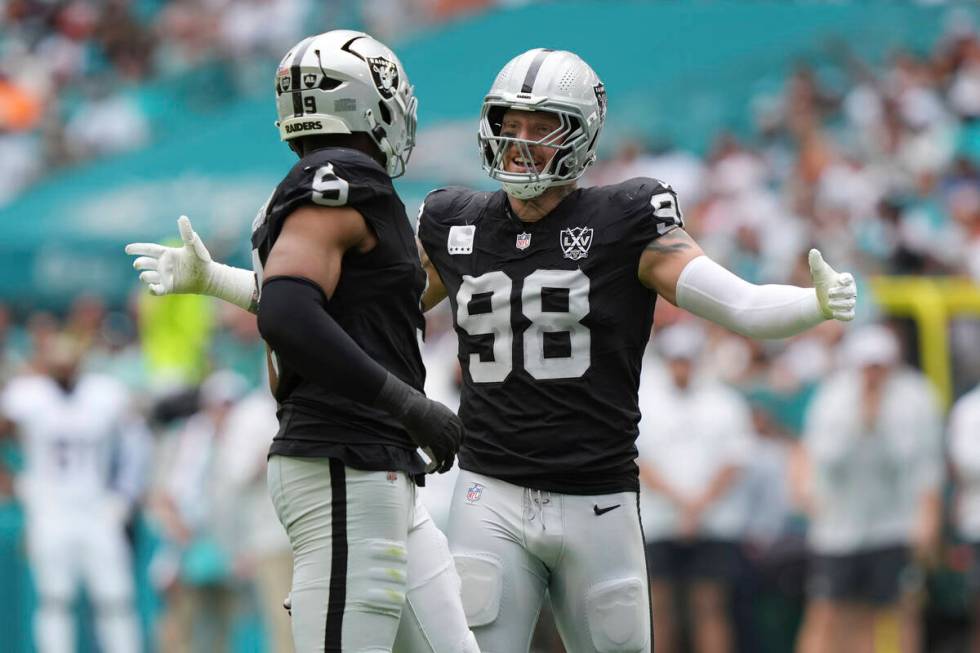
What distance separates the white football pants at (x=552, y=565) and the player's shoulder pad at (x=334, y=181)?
1035mm

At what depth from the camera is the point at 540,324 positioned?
4.62 metres

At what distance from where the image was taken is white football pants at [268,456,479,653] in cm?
390

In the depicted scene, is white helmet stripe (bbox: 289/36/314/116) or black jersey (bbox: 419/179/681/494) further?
black jersey (bbox: 419/179/681/494)

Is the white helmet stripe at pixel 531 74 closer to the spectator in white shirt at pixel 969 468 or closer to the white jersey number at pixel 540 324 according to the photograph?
the white jersey number at pixel 540 324

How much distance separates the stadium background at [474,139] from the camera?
11812 mm

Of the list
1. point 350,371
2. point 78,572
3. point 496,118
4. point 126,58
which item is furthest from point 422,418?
point 126,58

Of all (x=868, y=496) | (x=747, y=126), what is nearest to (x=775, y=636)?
(x=868, y=496)

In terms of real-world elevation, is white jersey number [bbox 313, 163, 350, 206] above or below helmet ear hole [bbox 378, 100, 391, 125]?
below

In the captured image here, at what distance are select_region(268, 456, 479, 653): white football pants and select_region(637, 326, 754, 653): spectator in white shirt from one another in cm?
453

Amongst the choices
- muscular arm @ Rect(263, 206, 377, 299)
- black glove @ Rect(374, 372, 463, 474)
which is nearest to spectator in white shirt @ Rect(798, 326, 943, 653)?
black glove @ Rect(374, 372, 463, 474)

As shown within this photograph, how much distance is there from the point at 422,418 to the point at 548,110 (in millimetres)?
1160

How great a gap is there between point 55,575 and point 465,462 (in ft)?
17.3

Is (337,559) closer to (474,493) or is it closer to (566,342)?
(474,493)

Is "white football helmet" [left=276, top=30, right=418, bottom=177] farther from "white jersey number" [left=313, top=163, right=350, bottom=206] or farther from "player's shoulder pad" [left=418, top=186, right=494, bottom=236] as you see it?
"player's shoulder pad" [left=418, top=186, right=494, bottom=236]
